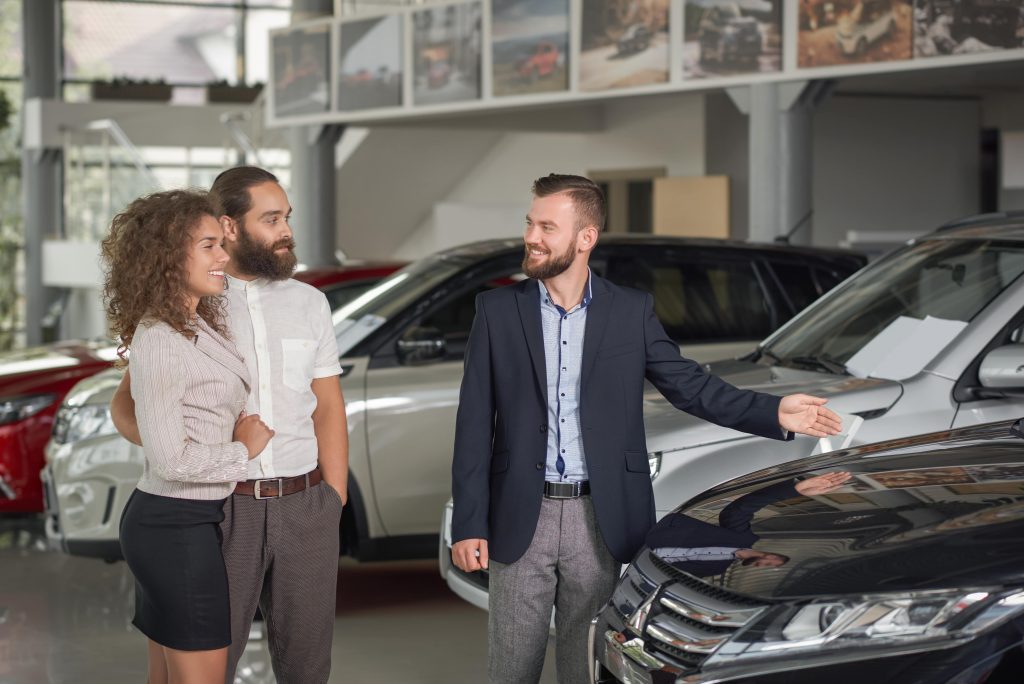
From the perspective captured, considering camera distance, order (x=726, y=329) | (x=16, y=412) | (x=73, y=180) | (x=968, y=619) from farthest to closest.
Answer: (x=73, y=180) → (x=16, y=412) → (x=726, y=329) → (x=968, y=619)

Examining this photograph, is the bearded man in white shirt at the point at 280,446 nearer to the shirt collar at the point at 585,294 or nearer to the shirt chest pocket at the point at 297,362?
the shirt chest pocket at the point at 297,362

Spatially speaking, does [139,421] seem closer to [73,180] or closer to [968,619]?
[968,619]

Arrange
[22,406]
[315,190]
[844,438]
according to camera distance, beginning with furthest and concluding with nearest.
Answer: [315,190] → [22,406] → [844,438]

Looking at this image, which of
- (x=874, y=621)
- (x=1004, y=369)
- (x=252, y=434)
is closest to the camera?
(x=874, y=621)

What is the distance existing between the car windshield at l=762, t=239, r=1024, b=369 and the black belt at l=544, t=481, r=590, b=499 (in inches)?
70.4

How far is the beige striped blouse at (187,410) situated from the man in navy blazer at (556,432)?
56 centimetres

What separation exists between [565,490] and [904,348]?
5.96 ft

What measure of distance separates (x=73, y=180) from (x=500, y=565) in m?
18.7

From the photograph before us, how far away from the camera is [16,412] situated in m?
7.74

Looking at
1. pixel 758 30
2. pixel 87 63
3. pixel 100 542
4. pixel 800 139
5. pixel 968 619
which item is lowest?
pixel 100 542

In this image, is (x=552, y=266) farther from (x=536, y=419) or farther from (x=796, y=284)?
(x=796, y=284)

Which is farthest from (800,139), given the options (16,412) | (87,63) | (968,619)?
(87,63)

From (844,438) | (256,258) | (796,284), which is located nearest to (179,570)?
(256,258)

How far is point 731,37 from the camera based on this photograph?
10750 mm
